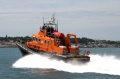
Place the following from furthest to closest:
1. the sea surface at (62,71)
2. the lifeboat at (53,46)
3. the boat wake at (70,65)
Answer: the lifeboat at (53,46) → the boat wake at (70,65) → the sea surface at (62,71)

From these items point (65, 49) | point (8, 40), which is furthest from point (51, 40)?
point (8, 40)

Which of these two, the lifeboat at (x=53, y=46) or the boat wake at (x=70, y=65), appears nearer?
the boat wake at (x=70, y=65)

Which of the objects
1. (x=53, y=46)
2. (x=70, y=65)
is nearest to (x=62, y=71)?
(x=70, y=65)

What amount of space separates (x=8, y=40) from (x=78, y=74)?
460ft

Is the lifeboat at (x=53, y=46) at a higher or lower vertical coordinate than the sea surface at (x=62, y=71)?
higher

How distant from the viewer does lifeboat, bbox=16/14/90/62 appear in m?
28.9

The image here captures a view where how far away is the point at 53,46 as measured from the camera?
101 ft

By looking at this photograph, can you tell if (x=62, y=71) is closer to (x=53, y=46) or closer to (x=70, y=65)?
(x=70, y=65)

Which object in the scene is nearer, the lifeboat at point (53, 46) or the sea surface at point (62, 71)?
the sea surface at point (62, 71)

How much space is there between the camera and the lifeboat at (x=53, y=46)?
28859 millimetres

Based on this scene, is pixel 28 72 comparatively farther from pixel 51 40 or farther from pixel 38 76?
pixel 51 40

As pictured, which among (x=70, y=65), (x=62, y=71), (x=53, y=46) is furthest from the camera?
(x=53, y=46)

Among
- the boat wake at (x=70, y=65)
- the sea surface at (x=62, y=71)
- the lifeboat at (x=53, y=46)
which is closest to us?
the sea surface at (x=62, y=71)

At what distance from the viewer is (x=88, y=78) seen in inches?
949
